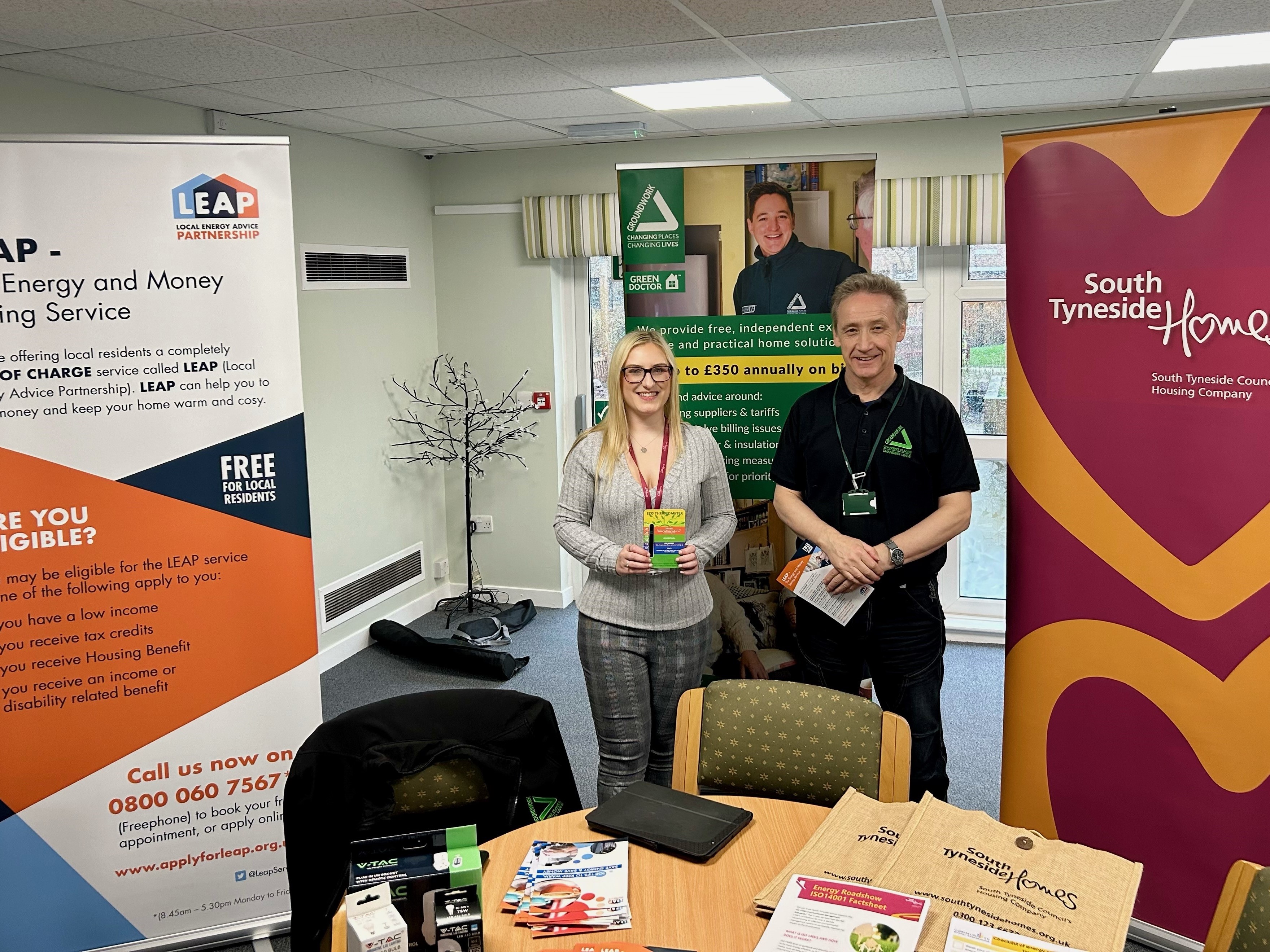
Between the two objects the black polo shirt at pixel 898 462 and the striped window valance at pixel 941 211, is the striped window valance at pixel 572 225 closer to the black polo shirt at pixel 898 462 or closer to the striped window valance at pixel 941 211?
the striped window valance at pixel 941 211

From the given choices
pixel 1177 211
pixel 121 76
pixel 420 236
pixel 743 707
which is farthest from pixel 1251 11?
pixel 420 236

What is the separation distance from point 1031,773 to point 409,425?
4.10 metres

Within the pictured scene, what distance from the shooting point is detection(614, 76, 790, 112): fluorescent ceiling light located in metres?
4.09

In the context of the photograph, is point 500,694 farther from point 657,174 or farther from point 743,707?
point 657,174

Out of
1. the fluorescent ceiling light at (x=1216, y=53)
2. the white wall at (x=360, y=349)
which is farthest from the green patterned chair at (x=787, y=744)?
the white wall at (x=360, y=349)

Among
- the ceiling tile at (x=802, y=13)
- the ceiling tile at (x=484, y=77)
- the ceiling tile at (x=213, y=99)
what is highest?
the ceiling tile at (x=213, y=99)

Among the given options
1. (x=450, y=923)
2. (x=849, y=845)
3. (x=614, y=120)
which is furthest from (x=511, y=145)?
(x=450, y=923)

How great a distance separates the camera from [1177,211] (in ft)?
7.92

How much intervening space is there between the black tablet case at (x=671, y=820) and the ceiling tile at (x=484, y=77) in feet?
8.31

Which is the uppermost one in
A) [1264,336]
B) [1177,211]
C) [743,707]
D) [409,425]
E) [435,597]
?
[1177,211]

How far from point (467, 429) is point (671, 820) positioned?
436 cm

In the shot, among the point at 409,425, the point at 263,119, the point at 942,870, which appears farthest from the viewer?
the point at 409,425

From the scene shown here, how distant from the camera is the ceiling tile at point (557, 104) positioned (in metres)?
4.23

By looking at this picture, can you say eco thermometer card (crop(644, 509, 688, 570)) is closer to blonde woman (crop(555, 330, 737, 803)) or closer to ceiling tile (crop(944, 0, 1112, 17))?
blonde woman (crop(555, 330, 737, 803))
